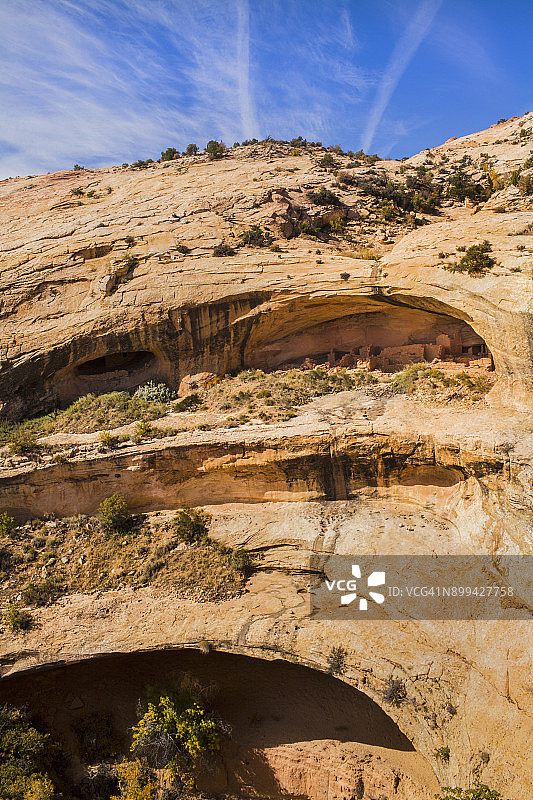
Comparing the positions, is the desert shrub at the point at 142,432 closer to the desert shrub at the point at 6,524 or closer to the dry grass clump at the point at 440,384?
the desert shrub at the point at 6,524

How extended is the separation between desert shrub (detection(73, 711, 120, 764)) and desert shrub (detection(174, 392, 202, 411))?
8582mm

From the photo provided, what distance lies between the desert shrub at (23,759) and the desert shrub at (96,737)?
64 centimetres

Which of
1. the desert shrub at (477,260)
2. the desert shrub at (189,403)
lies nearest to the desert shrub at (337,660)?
the desert shrub at (189,403)

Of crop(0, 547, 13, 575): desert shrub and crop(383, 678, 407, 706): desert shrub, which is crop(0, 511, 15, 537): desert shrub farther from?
crop(383, 678, 407, 706): desert shrub

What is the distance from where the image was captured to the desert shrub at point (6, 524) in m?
12.7

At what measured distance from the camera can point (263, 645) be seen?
9.38 m

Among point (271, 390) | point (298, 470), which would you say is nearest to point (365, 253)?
point (271, 390)

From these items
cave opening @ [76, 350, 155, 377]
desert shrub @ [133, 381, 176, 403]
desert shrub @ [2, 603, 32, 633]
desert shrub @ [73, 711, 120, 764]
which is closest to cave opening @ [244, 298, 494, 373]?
desert shrub @ [133, 381, 176, 403]

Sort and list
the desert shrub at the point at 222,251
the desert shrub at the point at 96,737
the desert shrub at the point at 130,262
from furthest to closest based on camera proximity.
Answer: the desert shrub at the point at 130,262
the desert shrub at the point at 222,251
the desert shrub at the point at 96,737

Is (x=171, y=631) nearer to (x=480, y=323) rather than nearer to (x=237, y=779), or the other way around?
(x=237, y=779)

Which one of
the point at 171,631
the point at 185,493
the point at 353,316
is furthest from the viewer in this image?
the point at 353,316

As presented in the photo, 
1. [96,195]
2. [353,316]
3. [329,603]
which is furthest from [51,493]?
[96,195]

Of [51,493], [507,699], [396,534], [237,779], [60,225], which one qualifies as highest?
[60,225]

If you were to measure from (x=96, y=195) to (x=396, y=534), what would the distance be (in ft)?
72.1
